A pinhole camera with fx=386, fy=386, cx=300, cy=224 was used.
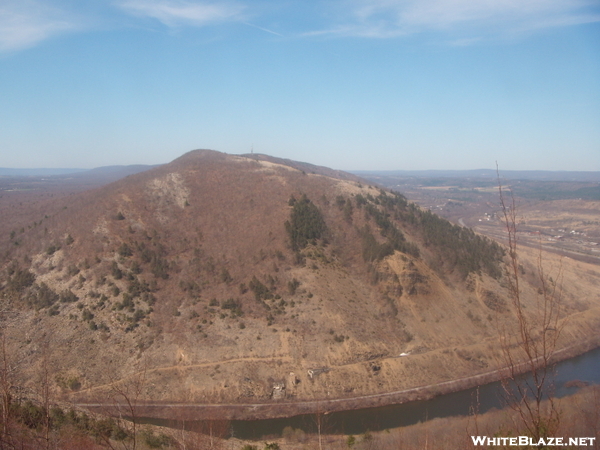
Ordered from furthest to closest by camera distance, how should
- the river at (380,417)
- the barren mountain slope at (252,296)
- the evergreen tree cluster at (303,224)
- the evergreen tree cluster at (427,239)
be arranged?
1. the evergreen tree cluster at (427,239)
2. the evergreen tree cluster at (303,224)
3. the barren mountain slope at (252,296)
4. the river at (380,417)

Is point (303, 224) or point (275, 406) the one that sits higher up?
point (303, 224)

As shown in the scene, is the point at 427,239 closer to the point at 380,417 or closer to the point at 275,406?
the point at 380,417

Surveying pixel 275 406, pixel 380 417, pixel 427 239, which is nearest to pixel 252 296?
pixel 275 406

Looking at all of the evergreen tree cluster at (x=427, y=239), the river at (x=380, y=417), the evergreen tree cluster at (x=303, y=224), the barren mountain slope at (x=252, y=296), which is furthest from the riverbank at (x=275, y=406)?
the evergreen tree cluster at (x=303, y=224)

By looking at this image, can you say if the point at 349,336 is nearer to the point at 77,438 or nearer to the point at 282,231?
the point at 282,231

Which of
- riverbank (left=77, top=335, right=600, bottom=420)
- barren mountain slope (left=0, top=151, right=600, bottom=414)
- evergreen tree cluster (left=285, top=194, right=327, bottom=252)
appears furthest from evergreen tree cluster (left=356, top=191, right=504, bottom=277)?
riverbank (left=77, top=335, right=600, bottom=420)

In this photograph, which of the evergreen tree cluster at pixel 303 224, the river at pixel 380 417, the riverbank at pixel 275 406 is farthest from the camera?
the evergreen tree cluster at pixel 303 224

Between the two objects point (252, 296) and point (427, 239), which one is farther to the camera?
point (427, 239)

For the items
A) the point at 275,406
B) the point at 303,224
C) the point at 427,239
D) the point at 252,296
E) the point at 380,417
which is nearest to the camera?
the point at 380,417

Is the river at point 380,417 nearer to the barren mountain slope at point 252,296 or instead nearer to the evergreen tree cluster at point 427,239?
the barren mountain slope at point 252,296
